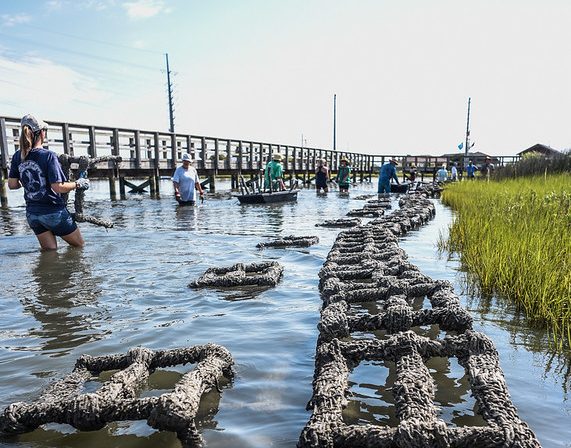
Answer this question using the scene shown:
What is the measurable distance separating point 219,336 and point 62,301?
1.93 metres

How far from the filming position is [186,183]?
577 inches

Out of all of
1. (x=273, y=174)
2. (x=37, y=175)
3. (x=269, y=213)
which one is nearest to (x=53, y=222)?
(x=37, y=175)

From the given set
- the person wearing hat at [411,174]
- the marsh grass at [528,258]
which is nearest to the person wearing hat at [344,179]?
the person wearing hat at [411,174]

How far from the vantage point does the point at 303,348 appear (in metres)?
3.52

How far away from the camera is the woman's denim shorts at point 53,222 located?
6.51 meters

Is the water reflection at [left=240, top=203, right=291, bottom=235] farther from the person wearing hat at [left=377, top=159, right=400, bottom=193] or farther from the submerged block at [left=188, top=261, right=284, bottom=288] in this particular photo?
the person wearing hat at [left=377, top=159, right=400, bottom=193]

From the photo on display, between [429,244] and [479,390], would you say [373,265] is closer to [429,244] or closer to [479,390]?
[479,390]

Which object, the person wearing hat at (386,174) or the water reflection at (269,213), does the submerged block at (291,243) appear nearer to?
the water reflection at (269,213)

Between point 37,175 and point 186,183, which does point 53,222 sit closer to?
point 37,175

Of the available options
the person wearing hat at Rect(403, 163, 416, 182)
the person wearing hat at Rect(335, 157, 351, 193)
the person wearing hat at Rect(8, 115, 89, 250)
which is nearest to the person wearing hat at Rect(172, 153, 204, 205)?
the person wearing hat at Rect(8, 115, 89, 250)

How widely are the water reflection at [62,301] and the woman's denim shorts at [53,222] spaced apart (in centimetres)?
41

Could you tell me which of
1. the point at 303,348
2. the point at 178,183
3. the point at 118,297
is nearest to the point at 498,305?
the point at 303,348

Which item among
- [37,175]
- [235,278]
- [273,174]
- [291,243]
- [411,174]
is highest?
[37,175]

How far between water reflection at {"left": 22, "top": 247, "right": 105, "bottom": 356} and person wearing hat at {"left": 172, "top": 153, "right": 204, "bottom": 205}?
7.32m
